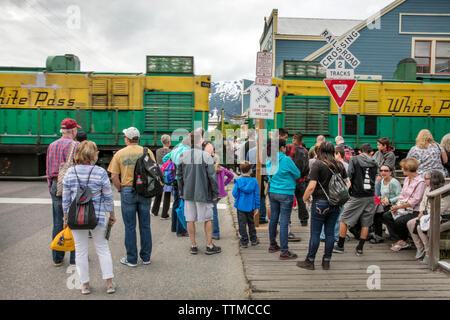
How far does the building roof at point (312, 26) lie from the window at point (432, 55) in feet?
15.7

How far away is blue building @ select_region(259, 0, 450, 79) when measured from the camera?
20.8 meters

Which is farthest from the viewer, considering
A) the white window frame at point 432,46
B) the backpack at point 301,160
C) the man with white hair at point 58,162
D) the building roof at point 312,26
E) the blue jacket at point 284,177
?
the building roof at point 312,26

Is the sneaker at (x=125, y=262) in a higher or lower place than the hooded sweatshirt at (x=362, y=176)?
lower

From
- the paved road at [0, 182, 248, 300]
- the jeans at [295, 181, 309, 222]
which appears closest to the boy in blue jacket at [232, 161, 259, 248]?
the paved road at [0, 182, 248, 300]

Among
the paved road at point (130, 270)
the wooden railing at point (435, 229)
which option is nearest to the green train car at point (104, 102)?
the paved road at point (130, 270)

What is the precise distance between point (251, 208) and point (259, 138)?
1600 mm

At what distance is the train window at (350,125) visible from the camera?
12945mm

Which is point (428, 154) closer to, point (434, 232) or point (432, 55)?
point (434, 232)

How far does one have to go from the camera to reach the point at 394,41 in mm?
21484

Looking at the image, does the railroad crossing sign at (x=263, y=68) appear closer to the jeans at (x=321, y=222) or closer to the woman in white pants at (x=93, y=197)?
the jeans at (x=321, y=222)

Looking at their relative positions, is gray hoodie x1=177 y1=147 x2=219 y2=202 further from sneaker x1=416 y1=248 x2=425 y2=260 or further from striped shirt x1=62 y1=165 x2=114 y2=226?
sneaker x1=416 y1=248 x2=425 y2=260

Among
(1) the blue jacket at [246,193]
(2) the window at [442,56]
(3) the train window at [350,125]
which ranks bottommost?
(1) the blue jacket at [246,193]

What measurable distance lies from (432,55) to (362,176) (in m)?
19.1

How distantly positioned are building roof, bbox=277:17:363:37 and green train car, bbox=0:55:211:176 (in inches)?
503
